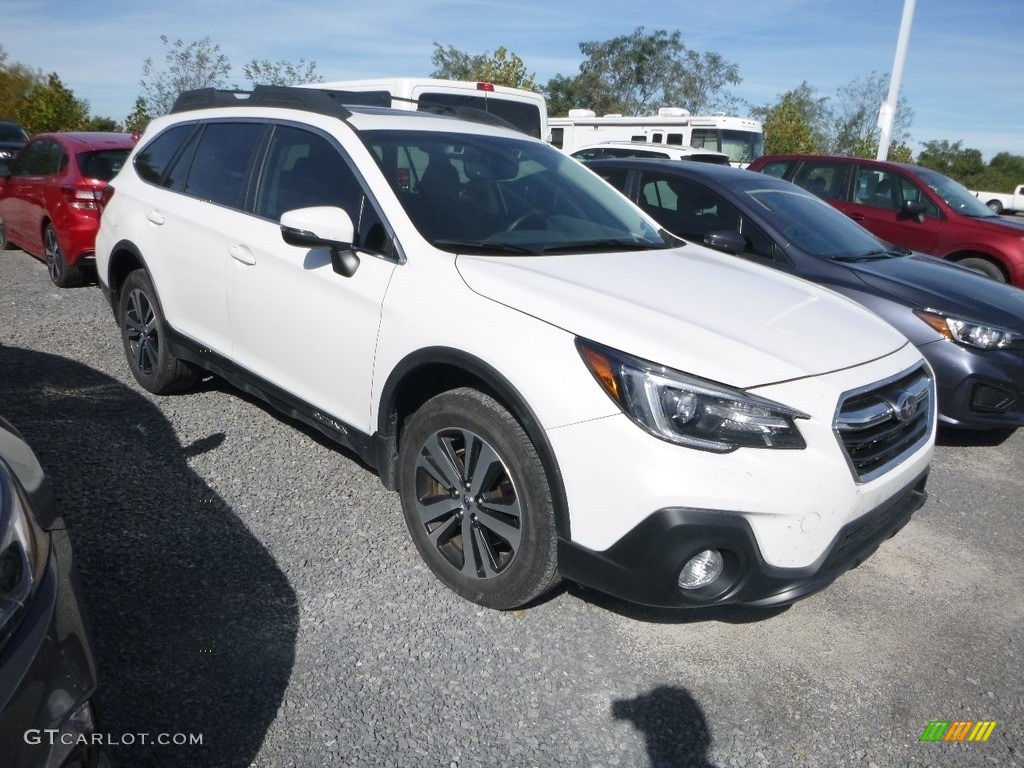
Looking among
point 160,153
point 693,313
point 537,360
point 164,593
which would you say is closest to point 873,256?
point 693,313

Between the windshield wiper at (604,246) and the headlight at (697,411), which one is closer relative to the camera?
the headlight at (697,411)

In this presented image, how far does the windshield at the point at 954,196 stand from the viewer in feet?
28.8

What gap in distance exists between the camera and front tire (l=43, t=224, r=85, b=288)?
7961 mm

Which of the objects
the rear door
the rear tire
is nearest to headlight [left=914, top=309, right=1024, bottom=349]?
the rear door

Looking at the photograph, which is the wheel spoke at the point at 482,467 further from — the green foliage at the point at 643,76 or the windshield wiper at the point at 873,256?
the green foliage at the point at 643,76

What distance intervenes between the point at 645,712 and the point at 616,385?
3.45ft

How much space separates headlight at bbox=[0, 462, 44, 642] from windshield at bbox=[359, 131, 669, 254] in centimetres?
174

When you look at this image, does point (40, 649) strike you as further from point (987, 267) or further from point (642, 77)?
point (642, 77)

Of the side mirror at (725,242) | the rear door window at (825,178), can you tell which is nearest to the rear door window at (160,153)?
the side mirror at (725,242)

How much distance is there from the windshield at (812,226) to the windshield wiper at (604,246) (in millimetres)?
2024

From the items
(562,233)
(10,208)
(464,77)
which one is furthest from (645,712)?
(464,77)

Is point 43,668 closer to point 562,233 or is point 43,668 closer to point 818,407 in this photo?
point 818,407

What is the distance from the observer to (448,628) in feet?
9.78

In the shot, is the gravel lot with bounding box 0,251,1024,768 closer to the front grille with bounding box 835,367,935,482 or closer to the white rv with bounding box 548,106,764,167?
the front grille with bounding box 835,367,935,482
